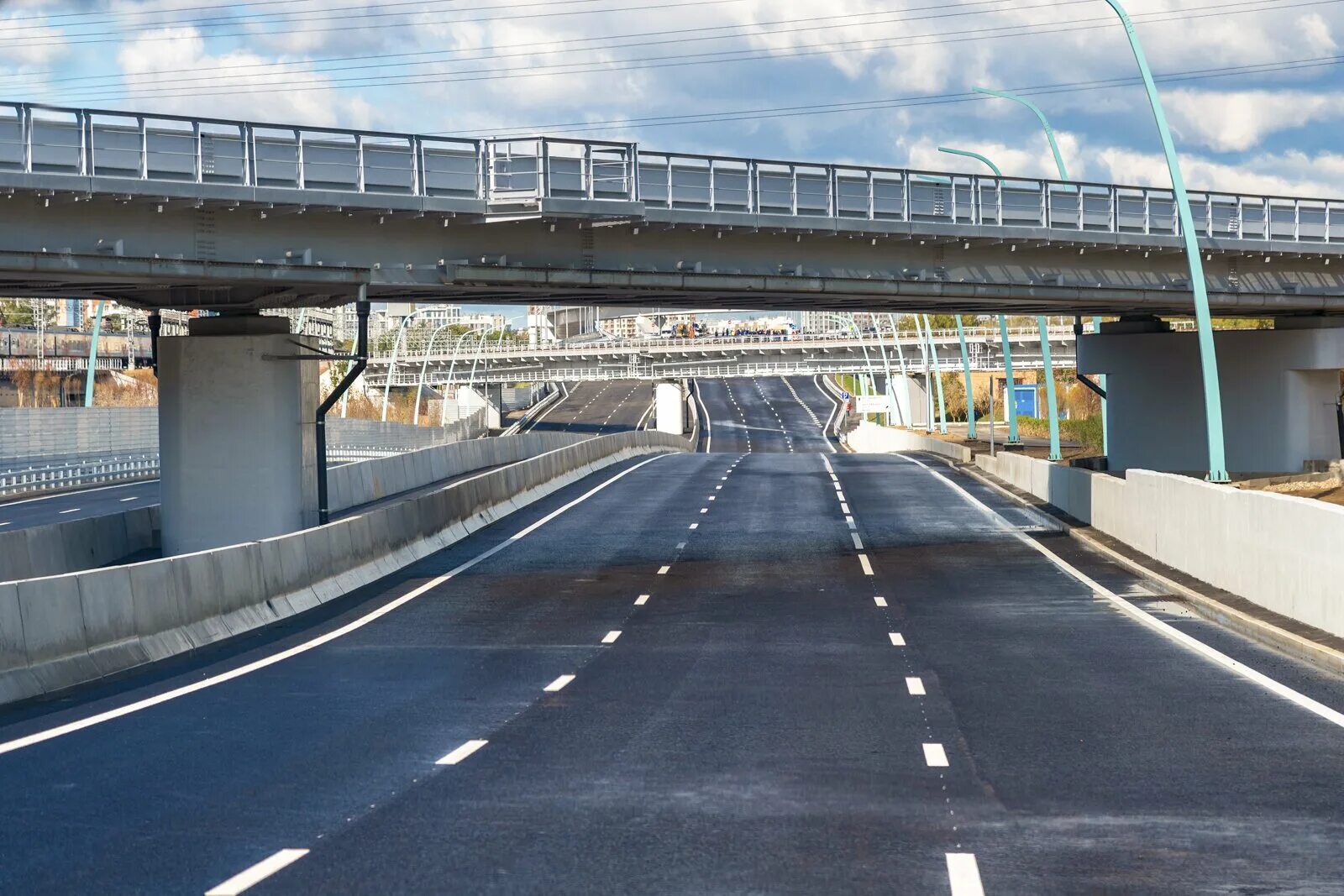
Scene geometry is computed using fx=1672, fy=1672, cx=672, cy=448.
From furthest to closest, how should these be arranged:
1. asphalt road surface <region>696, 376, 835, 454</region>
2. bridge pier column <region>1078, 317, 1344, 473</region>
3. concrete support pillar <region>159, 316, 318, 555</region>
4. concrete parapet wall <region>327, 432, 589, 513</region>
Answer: asphalt road surface <region>696, 376, 835, 454</region> < bridge pier column <region>1078, 317, 1344, 473</region> < concrete parapet wall <region>327, 432, 589, 513</region> < concrete support pillar <region>159, 316, 318, 555</region>

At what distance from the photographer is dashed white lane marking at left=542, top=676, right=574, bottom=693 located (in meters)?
16.1

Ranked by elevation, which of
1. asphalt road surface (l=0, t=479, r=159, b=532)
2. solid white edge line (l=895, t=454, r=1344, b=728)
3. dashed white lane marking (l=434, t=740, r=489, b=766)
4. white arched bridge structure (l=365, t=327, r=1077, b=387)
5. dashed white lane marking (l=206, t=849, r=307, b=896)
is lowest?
solid white edge line (l=895, t=454, r=1344, b=728)

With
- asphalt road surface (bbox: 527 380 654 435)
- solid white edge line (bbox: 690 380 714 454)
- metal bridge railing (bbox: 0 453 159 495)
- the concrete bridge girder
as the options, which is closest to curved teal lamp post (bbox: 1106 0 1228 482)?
the concrete bridge girder

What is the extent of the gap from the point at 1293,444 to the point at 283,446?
33745 mm

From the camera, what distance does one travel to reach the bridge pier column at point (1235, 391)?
166 feet

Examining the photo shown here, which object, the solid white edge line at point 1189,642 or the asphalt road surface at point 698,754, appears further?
the solid white edge line at point 1189,642

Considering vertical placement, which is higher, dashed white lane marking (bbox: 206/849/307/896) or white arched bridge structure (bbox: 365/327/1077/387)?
white arched bridge structure (bbox: 365/327/1077/387)

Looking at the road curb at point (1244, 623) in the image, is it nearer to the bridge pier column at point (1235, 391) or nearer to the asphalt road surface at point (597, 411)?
the bridge pier column at point (1235, 391)

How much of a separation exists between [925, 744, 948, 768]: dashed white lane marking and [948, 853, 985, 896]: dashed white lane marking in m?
2.81

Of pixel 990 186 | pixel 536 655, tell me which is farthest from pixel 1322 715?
pixel 990 186

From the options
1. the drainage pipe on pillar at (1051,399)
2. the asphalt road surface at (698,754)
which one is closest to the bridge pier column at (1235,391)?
the drainage pipe on pillar at (1051,399)

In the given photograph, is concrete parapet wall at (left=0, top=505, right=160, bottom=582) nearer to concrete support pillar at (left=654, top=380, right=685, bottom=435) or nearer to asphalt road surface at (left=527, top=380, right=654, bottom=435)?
asphalt road surface at (left=527, top=380, right=654, bottom=435)

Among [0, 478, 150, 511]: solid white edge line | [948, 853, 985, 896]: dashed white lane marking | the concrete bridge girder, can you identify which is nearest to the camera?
[948, 853, 985, 896]: dashed white lane marking

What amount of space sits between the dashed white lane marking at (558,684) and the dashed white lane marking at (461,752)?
9.48 feet
